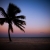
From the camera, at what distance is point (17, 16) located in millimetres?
9117

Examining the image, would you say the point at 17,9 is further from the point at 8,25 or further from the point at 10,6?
the point at 8,25

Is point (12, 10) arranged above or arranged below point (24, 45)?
above

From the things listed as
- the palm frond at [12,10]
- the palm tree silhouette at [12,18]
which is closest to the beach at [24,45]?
the palm tree silhouette at [12,18]

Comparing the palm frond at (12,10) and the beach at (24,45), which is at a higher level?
the palm frond at (12,10)

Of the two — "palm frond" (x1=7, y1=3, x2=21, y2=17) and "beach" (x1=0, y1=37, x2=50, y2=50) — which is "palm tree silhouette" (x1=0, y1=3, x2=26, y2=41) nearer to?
"palm frond" (x1=7, y1=3, x2=21, y2=17)

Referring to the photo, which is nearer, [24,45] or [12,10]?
[24,45]

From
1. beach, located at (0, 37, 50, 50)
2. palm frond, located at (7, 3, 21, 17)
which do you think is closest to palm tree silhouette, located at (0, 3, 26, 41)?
palm frond, located at (7, 3, 21, 17)

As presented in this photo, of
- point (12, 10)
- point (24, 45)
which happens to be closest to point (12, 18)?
point (12, 10)

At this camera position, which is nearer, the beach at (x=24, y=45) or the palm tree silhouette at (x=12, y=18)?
the beach at (x=24, y=45)

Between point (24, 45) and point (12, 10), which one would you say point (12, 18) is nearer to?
point (12, 10)

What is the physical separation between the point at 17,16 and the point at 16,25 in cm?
97

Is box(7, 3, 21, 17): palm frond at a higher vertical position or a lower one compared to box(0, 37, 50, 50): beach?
higher

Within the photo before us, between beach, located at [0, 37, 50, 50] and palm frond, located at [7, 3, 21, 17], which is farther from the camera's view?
palm frond, located at [7, 3, 21, 17]

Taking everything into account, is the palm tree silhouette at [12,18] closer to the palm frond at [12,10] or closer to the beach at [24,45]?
the palm frond at [12,10]
